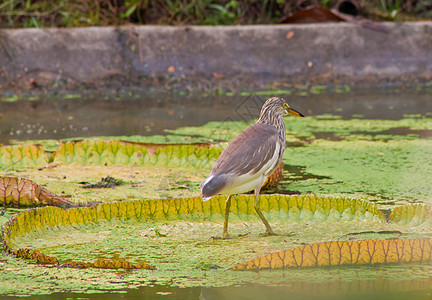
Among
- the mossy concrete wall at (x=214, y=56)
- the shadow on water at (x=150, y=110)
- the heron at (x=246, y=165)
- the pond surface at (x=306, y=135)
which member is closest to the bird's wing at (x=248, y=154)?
the heron at (x=246, y=165)

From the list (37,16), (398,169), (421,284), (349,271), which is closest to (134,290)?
(349,271)

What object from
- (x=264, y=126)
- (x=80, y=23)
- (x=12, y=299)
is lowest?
(x=12, y=299)

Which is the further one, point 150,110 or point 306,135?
point 150,110

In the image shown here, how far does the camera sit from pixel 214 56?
6.62m

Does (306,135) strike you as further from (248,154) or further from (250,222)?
(248,154)

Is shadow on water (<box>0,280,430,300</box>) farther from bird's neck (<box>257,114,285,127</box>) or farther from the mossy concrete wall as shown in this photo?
the mossy concrete wall

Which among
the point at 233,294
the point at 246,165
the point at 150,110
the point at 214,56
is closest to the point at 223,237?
the point at 246,165

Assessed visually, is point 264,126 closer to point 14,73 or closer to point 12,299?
point 12,299

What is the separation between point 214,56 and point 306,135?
7.89 feet

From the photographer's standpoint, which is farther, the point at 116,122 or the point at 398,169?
the point at 116,122

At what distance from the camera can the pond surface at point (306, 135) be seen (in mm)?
1890

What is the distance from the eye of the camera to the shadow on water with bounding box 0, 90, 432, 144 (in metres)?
Answer: 4.79

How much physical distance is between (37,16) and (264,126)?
521cm

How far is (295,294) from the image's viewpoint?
1.86 m
